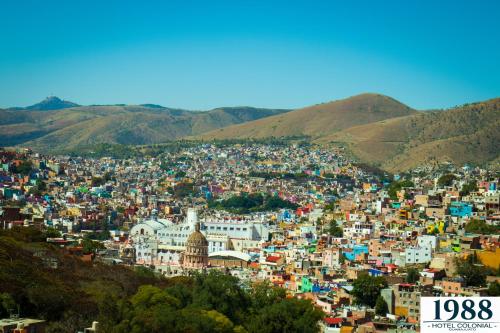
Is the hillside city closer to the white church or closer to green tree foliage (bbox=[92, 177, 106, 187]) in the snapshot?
the white church

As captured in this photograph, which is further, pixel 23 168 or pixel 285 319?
pixel 23 168

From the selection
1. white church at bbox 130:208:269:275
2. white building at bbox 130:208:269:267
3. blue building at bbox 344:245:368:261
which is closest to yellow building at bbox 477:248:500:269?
blue building at bbox 344:245:368:261

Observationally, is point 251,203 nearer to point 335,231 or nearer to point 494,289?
point 335,231

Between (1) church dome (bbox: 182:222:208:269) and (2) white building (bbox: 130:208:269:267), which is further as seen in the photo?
(2) white building (bbox: 130:208:269:267)

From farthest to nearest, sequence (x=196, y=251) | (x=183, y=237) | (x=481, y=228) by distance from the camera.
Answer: (x=183, y=237), (x=196, y=251), (x=481, y=228)

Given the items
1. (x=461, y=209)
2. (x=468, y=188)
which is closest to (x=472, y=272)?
(x=461, y=209)

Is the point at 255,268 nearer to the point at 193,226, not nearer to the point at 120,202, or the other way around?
the point at 193,226
